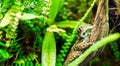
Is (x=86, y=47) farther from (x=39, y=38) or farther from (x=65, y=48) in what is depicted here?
(x=39, y=38)

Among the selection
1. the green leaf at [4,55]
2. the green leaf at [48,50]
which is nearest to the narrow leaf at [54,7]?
the green leaf at [48,50]

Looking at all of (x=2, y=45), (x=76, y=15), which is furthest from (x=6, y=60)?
(x=76, y=15)

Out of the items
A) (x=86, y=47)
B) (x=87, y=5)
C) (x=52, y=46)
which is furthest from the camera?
(x=87, y=5)

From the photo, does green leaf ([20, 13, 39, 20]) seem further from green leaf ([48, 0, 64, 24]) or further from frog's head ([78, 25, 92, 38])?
frog's head ([78, 25, 92, 38])

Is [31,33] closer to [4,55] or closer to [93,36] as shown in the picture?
[4,55]

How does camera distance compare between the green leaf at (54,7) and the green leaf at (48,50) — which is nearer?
the green leaf at (48,50)

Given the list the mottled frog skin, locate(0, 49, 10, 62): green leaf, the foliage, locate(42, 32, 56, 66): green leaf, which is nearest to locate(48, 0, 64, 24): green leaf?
the foliage

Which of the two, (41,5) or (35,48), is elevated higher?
(41,5)

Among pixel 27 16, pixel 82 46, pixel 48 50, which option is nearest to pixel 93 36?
pixel 82 46

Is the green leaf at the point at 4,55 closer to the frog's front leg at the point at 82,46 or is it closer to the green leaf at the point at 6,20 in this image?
the green leaf at the point at 6,20
